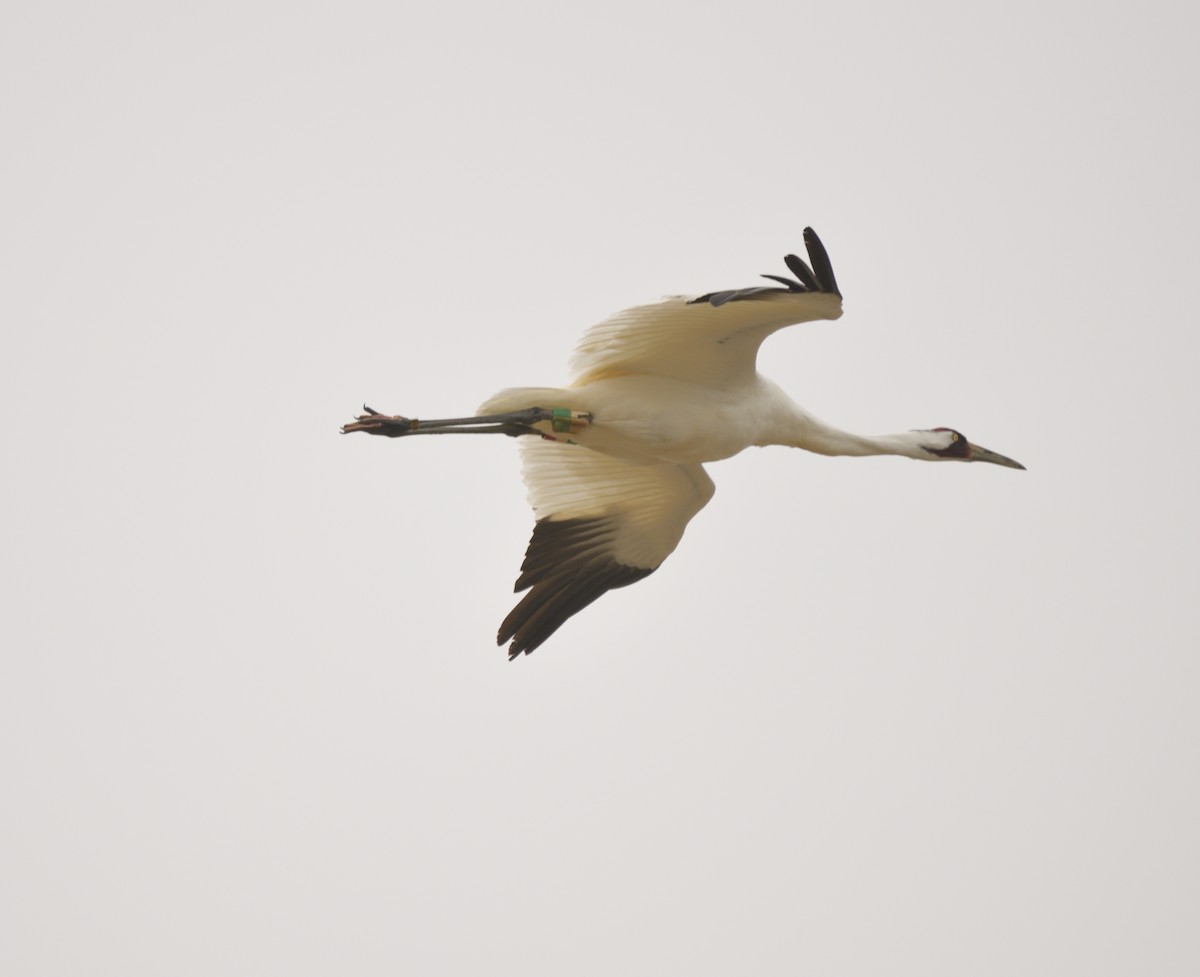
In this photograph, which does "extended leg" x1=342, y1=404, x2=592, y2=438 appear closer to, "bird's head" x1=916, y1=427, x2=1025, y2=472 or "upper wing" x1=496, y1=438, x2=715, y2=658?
"upper wing" x1=496, y1=438, x2=715, y2=658

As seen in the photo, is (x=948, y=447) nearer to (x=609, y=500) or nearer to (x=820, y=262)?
(x=609, y=500)

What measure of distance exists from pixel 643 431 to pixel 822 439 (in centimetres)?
151

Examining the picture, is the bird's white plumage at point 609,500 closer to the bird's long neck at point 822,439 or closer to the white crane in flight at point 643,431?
the white crane in flight at point 643,431

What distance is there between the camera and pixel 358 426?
14.0 metres

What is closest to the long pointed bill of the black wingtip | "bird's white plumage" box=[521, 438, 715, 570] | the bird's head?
the bird's head

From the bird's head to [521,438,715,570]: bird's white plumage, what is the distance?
1.88m

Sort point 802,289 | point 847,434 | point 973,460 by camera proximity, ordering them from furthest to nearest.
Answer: point 973,460 < point 847,434 < point 802,289

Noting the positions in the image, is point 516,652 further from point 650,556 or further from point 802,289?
point 802,289

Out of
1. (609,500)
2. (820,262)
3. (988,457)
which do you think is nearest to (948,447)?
(988,457)

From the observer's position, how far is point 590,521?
1536 centimetres

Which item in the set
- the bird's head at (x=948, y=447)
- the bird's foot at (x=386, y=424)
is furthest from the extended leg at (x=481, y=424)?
the bird's head at (x=948, y=447)

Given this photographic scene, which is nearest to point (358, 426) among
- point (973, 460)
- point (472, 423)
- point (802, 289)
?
point (472, 423)

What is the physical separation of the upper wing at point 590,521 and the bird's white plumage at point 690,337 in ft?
3.92

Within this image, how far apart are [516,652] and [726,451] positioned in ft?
8.05
